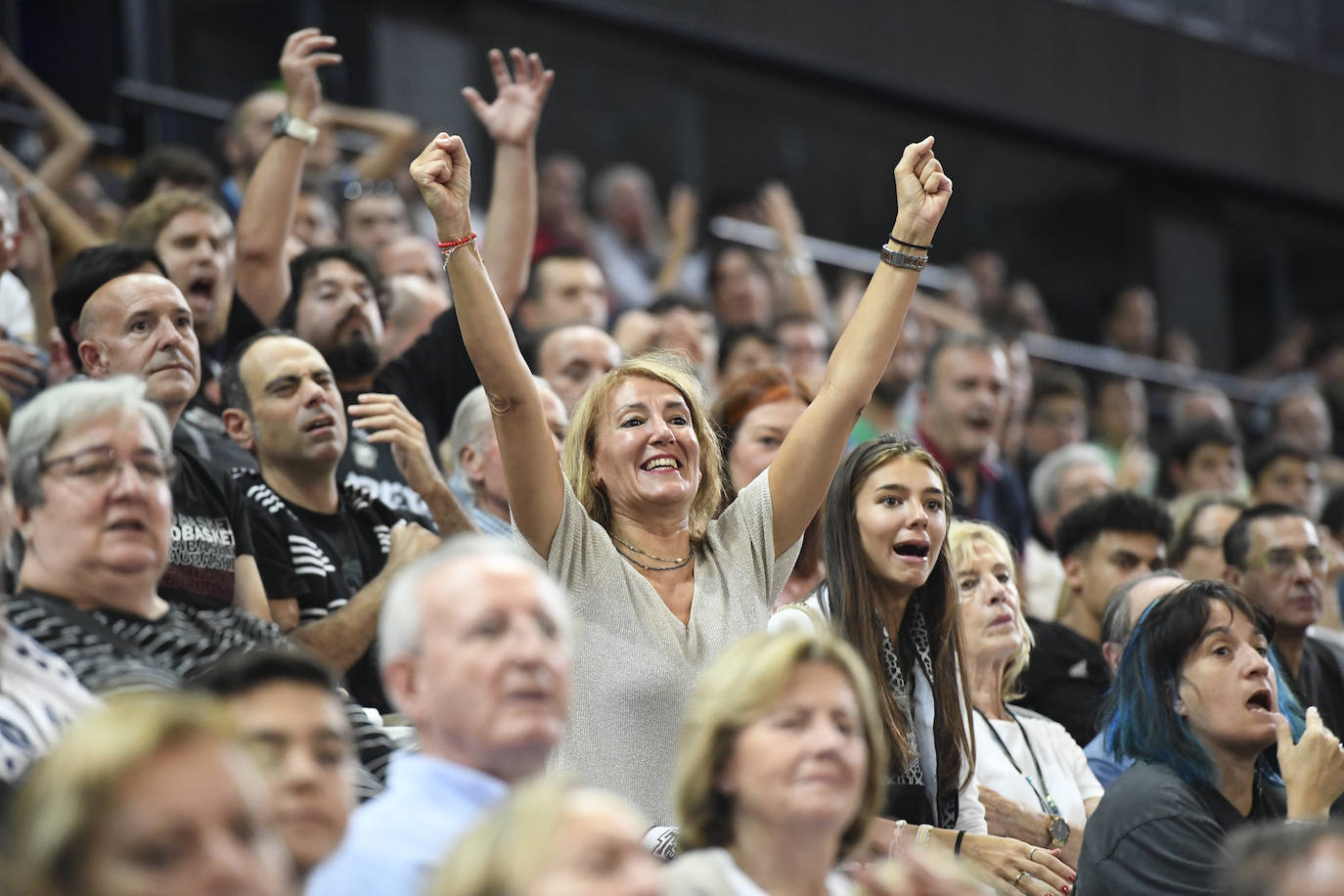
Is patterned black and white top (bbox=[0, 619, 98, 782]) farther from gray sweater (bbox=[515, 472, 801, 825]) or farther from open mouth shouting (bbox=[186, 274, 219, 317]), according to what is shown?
open mouth shouting (bbox=[186, 274, 219, 317])

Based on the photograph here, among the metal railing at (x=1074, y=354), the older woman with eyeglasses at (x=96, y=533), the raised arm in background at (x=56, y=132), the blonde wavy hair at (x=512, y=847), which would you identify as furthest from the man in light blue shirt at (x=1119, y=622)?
the metal railing at (x=1074, y=354)

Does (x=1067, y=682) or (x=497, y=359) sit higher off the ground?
(x=497, y=359)

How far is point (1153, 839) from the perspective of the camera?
2969 millimetres

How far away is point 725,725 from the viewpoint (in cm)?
213

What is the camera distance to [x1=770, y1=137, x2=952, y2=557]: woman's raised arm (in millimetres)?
2869

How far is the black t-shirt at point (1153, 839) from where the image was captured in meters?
2.94

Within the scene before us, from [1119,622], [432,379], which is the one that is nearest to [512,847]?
[1119,622]

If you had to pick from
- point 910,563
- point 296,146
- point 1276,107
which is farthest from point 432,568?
point 1276,107

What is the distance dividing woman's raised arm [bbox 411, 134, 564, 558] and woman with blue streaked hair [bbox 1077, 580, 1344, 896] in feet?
3.69

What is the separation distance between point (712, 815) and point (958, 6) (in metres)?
8.16

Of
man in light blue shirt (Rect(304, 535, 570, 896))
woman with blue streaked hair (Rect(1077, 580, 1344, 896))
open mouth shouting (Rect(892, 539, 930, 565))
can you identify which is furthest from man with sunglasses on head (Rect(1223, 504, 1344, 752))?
man in light blue shirt (Rect(304, 535, 570, 896))

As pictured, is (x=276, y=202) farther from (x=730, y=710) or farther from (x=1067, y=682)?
(x=730, y=710)

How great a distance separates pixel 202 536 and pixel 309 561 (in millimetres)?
390

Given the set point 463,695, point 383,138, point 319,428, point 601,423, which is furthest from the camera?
point 383,138
